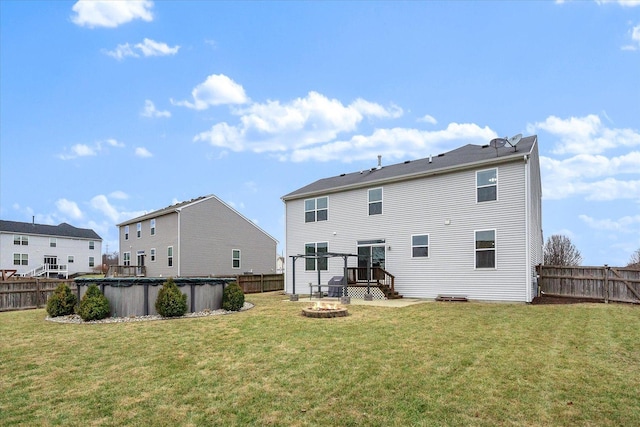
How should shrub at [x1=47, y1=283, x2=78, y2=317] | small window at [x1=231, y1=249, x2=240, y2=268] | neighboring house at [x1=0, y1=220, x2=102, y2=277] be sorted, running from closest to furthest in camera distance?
shrub at [x1=47, y1=283, x2=78, y2=317]
small window at [x1=231, y1=249, x2=240, y2=268]
neighboring house at [x1=0, y1=220, x2=102, y2=277]

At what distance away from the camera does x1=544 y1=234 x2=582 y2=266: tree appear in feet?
94.6

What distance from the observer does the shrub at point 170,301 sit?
1073 centimetres

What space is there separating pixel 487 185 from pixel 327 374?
37.3ft

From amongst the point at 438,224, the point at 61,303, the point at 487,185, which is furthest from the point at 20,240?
the point at 487,185

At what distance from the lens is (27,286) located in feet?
46.8

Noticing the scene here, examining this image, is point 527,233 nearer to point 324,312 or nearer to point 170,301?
point 324,312

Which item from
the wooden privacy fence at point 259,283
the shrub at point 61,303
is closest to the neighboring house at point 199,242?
the wooden privacy fence at point 259,283

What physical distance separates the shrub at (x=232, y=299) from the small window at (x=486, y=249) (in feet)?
29.5

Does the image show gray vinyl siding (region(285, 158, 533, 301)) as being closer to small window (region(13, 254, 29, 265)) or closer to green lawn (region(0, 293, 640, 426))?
green lawn (region(0, 293, 640, 426))

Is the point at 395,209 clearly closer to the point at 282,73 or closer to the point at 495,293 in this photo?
the point at 495,293

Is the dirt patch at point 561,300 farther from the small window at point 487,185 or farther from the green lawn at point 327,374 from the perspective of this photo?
the small window at point 487,185

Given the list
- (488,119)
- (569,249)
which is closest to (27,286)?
(488,119)

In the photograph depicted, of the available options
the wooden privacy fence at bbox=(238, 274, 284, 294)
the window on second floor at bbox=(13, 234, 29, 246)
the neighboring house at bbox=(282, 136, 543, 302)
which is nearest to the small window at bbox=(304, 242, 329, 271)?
the neighboring house at bbox=(282, 136, 543, 302)

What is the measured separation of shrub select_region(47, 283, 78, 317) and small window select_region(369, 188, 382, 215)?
12034mm
